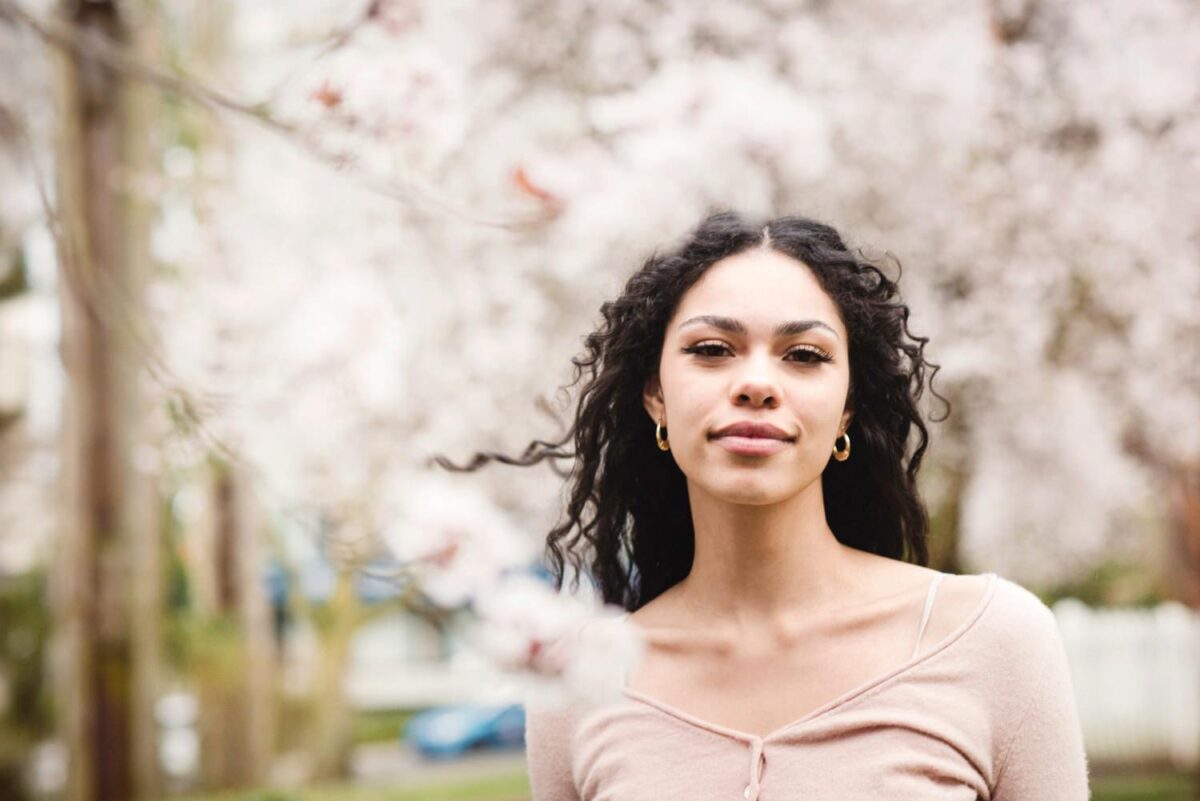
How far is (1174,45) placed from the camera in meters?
5.37

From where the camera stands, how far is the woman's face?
5.63 ft

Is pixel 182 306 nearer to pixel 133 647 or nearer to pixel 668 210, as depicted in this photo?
pixel 133 647

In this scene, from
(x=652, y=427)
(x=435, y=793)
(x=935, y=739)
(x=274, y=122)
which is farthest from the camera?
(x=435, y=793)

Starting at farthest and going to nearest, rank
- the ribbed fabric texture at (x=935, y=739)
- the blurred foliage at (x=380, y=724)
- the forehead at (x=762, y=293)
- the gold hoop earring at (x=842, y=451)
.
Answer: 1. the blurred foliage at (x=380, y=724)
2. the gold hoop earring at (x=842, y=451)
3. the forehead at (x=762, y=293)
4. the ribbed fabric texture at (x=935, y=739)

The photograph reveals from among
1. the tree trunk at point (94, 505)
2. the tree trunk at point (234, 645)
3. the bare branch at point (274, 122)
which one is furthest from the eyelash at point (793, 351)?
the tree trunk at point (234, 645)

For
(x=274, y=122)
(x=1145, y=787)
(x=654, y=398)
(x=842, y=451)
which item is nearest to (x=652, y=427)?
(x=654, y=398)

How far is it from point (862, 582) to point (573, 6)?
438 cm

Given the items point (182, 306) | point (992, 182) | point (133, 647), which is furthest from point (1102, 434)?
point (182, 306)

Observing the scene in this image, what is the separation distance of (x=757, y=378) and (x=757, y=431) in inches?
2.7

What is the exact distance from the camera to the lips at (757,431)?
1703 mm

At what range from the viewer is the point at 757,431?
67.2 inches

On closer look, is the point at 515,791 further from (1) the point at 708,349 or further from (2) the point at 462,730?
(2) the point at 462,730

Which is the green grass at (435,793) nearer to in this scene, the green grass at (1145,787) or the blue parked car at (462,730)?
the green grass at (1145,787)

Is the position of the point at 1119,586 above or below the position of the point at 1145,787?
above
